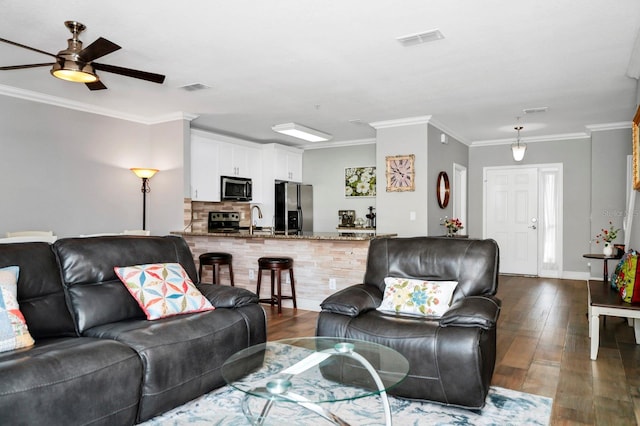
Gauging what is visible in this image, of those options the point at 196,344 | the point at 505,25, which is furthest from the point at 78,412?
the point at 505,25

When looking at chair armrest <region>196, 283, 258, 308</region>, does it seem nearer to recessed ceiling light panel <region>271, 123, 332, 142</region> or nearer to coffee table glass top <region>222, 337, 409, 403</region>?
coffee table glass top <region>222, 337, 409, 403</region>

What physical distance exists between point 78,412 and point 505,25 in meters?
3.43

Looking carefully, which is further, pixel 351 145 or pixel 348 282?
pixel 351 145

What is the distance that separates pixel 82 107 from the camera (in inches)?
207

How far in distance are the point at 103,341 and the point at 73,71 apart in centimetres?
179

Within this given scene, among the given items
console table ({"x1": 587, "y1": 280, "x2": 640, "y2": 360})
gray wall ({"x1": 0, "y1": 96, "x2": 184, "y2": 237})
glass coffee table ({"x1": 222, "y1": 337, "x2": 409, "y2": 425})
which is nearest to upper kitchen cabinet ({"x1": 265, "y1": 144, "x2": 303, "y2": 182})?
gray wall ({"x1": 0, "y1": 96, "x2": 184, "y2": 237})

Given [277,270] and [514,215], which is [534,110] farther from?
[277,270]

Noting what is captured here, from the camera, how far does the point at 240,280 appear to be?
18.1 ft

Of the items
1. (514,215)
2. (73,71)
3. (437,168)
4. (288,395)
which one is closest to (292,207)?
(437,168)

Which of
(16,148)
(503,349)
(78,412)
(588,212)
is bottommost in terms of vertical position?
(503,349)

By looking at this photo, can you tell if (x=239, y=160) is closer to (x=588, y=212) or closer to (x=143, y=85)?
(x=143, y=85)

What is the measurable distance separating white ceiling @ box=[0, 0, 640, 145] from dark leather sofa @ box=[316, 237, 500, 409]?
158cm

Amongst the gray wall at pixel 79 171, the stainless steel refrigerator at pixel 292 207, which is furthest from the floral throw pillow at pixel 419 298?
the stainless steel refrigerator at pixel 292 207

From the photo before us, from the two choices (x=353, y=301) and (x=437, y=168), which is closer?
(x=353, y=301)
